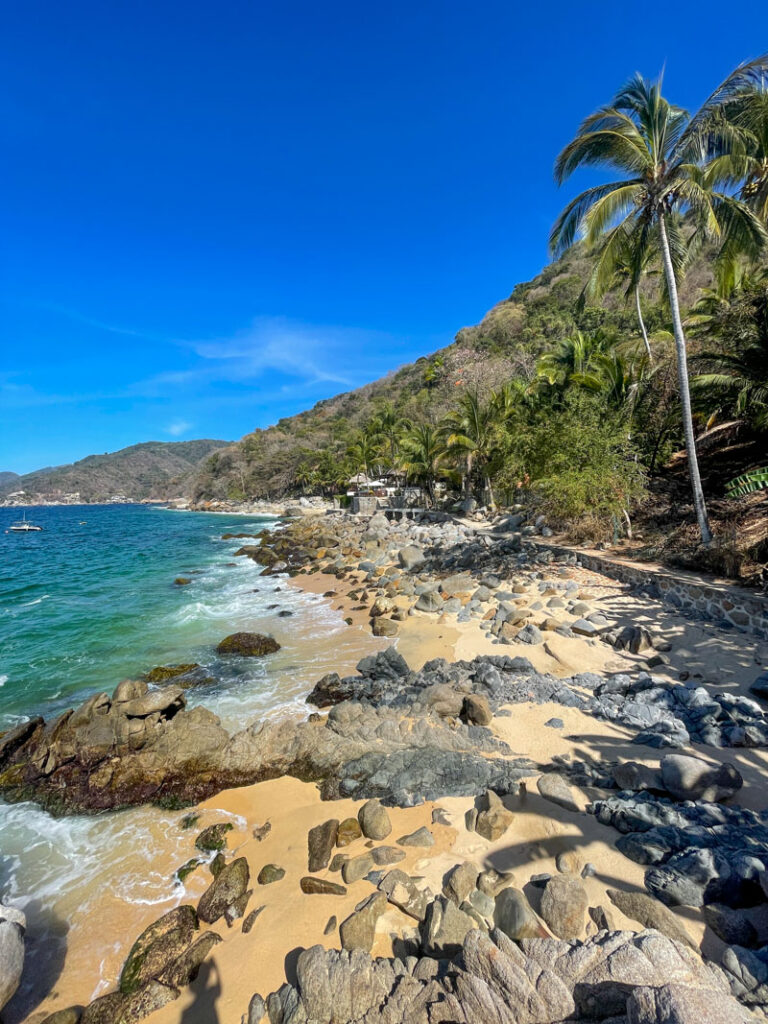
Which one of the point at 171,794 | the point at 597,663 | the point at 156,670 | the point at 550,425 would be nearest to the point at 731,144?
the point at 550,425

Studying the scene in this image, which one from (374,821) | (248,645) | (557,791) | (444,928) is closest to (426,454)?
(248,645)

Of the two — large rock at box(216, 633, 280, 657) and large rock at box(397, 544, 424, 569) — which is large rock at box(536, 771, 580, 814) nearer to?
large rock at box(216, 633, 280, 657)

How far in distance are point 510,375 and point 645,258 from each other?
81.9ft

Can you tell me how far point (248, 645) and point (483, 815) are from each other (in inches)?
321

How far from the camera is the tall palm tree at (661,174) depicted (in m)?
9.78

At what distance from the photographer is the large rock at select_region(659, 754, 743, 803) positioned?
4.22m

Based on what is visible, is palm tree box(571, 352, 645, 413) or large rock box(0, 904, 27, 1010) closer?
large rock box(0, 904, 27, 1010)

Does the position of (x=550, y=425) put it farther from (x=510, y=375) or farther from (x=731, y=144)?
(x=510, y=375)

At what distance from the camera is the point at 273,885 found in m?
4.35

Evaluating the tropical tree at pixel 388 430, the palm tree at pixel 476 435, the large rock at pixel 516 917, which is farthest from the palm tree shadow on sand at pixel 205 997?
the tropical tree at pixel 388 430

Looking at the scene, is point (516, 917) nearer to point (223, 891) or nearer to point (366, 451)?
point (223, 891)

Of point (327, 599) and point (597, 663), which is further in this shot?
point (327, 599)

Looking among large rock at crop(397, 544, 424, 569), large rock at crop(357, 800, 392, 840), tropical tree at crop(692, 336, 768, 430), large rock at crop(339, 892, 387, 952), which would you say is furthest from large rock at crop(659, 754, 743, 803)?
large rock at crop(397, 544, 424, 569)

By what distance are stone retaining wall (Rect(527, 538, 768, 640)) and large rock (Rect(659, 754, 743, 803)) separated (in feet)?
14.3
